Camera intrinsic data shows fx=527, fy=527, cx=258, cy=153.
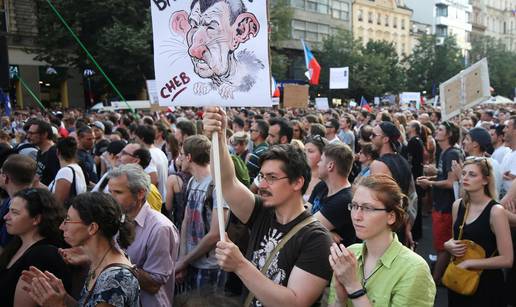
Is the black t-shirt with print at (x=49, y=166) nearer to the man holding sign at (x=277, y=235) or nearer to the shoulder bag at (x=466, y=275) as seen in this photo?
the man holding sign at (x=277, y=235)

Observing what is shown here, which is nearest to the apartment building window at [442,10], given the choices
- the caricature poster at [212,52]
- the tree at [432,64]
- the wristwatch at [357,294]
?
the tree at [432,64]

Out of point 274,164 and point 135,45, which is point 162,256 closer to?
point 274,164

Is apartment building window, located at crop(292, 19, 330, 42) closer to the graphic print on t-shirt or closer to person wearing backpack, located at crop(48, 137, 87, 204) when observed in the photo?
person wearing backpack, located at crop(48, 137, 87, 204)

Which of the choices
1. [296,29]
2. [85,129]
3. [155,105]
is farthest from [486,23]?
[85,129]

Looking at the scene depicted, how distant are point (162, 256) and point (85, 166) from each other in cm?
356

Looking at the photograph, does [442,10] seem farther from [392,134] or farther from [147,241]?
[147,241]

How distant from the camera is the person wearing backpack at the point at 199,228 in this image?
433cm

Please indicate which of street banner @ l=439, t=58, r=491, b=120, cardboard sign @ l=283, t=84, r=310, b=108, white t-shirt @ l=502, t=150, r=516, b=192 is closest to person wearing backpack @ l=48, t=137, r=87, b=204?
white t-shirt @ l=502, t=150, r=516, b=192

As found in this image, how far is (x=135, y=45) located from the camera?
25.2 meters

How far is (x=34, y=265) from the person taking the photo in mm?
3387

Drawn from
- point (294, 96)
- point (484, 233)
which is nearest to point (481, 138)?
point (484, 233)

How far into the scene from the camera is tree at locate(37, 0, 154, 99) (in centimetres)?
2577

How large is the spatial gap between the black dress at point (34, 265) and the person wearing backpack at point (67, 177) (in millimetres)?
1684

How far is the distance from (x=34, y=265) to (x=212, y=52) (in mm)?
1804
